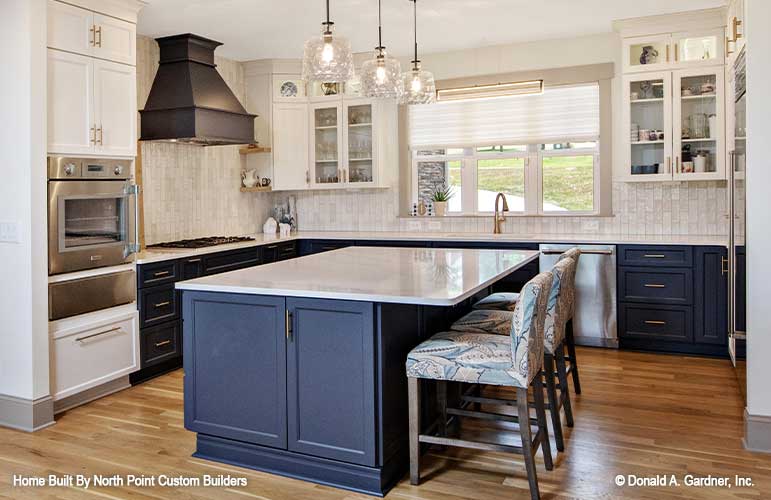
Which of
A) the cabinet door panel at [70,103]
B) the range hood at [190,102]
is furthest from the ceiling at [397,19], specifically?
the cabinet door panel at [70,103]

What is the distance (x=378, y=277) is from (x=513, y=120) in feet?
11.3

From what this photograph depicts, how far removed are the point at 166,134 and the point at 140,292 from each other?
1.34 m

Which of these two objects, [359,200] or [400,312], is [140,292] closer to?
[400,312]

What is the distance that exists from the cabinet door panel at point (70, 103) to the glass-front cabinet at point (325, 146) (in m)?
2.72

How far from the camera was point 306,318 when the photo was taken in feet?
9.21

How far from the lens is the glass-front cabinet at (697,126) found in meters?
5.09

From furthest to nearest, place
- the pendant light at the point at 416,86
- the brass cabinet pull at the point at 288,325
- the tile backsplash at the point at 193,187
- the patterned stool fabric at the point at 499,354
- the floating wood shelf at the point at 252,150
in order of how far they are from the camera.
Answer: the floating wood shelf at the point at 252,150 → the tile backsplash at the point at 193,187 → the pendant light at the point at 416,86 → the brass cabinet pull at the point at 288,325 → the patterned stool fabric at the point at 499,354

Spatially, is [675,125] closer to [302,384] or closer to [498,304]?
[498,304]

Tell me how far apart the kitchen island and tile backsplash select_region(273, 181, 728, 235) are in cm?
285

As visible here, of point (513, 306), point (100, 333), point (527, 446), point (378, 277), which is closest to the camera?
point (527, 446)

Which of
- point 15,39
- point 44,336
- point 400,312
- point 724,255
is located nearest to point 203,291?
point 400,312

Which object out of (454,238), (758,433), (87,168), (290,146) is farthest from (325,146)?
(758,433)

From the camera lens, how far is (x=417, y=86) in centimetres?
386

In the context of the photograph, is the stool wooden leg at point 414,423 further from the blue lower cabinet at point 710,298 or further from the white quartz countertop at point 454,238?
the blue lower cabinet at point 710,298
